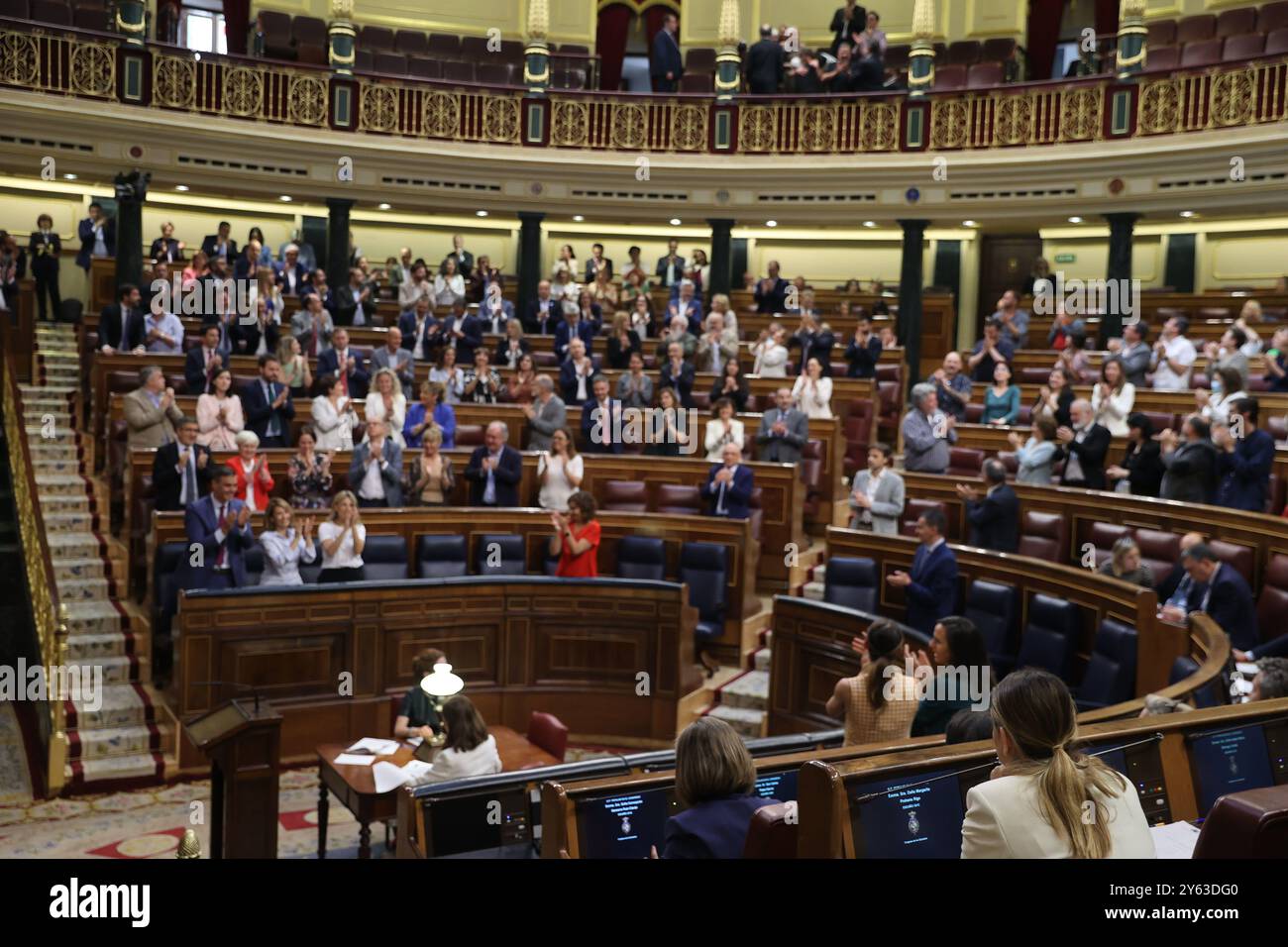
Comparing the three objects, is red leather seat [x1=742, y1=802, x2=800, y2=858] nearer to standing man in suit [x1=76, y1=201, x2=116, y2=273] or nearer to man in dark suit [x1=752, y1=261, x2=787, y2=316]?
man in dark suit [x1=752, y1=261, x2=787, y2=316]

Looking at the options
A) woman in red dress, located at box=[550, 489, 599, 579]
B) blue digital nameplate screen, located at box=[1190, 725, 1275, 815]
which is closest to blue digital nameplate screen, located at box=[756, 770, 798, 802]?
blue digital nameplate screen, located at box=[1190, 725, 1275, 815]

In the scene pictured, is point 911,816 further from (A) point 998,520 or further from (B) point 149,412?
(B) point 149,412

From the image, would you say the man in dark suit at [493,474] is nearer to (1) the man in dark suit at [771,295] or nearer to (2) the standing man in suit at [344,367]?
(2) the standing man in suit at [344,367]

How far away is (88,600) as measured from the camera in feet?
24.7

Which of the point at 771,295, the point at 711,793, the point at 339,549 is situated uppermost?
the point at 771,295

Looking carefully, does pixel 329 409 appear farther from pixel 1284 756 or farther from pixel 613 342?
pixel 1284 756

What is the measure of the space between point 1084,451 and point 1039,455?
0.88 feet

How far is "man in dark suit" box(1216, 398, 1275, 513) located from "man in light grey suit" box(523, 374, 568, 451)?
4.22 metres

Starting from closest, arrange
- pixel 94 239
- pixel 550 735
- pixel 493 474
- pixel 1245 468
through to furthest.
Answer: pixel 550 735, pixel 1245 468, pixel 493 474, pixel 94 239

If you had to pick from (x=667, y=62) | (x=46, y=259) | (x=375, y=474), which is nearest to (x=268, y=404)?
(x=375, y=474)

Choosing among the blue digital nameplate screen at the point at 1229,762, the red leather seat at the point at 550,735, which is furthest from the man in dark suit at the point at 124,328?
the blue digital nameplate screen at the point at 1229,762

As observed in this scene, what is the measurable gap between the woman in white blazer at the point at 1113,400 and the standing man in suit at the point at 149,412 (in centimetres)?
601

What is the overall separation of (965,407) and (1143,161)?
13.7 feet

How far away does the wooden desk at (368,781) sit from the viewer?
4848 millimetres
